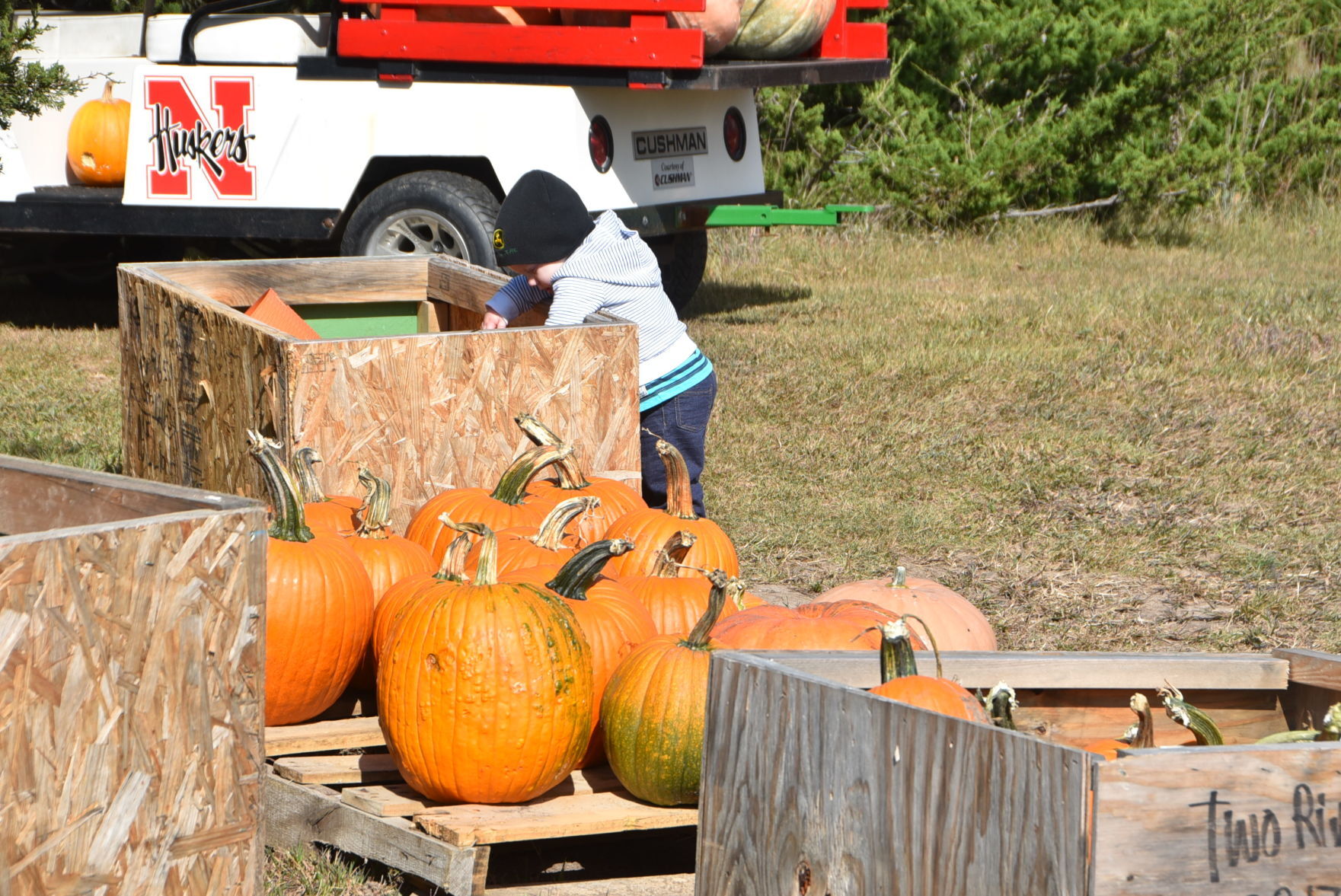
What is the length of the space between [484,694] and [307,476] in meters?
1.06

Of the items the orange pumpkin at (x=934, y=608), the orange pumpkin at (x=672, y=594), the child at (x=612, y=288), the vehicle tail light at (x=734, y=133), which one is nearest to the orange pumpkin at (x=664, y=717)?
the orange pumpkin at (x=672, y=594)

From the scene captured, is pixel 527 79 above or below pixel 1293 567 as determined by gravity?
above

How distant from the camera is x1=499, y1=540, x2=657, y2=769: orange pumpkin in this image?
321 centimetres

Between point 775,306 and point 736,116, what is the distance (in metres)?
1.86

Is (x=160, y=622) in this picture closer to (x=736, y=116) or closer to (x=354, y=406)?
(x=354, y=406)

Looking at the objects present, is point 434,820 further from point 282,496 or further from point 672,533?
point 672,533

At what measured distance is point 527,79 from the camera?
783 centimetres

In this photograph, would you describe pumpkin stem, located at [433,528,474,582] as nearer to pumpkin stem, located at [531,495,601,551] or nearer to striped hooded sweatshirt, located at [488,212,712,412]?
pumpkin stem, located at [531,495,601,551]

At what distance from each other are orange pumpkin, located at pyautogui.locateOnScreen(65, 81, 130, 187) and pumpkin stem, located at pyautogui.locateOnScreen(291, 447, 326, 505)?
5.64 meters

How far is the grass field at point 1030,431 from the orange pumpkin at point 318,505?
1.08 metres

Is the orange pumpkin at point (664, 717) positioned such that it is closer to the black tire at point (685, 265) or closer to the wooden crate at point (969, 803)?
the wooden crate at point (969, 803)

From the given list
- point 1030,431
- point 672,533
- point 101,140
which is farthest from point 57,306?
point 672,533

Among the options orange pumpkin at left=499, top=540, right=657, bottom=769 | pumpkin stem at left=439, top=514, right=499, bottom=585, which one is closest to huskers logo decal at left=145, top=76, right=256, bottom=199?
orange pumpkin at left=499, top=540, right=657, bottom=769

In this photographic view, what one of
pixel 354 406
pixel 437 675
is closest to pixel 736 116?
pixel 354 406
